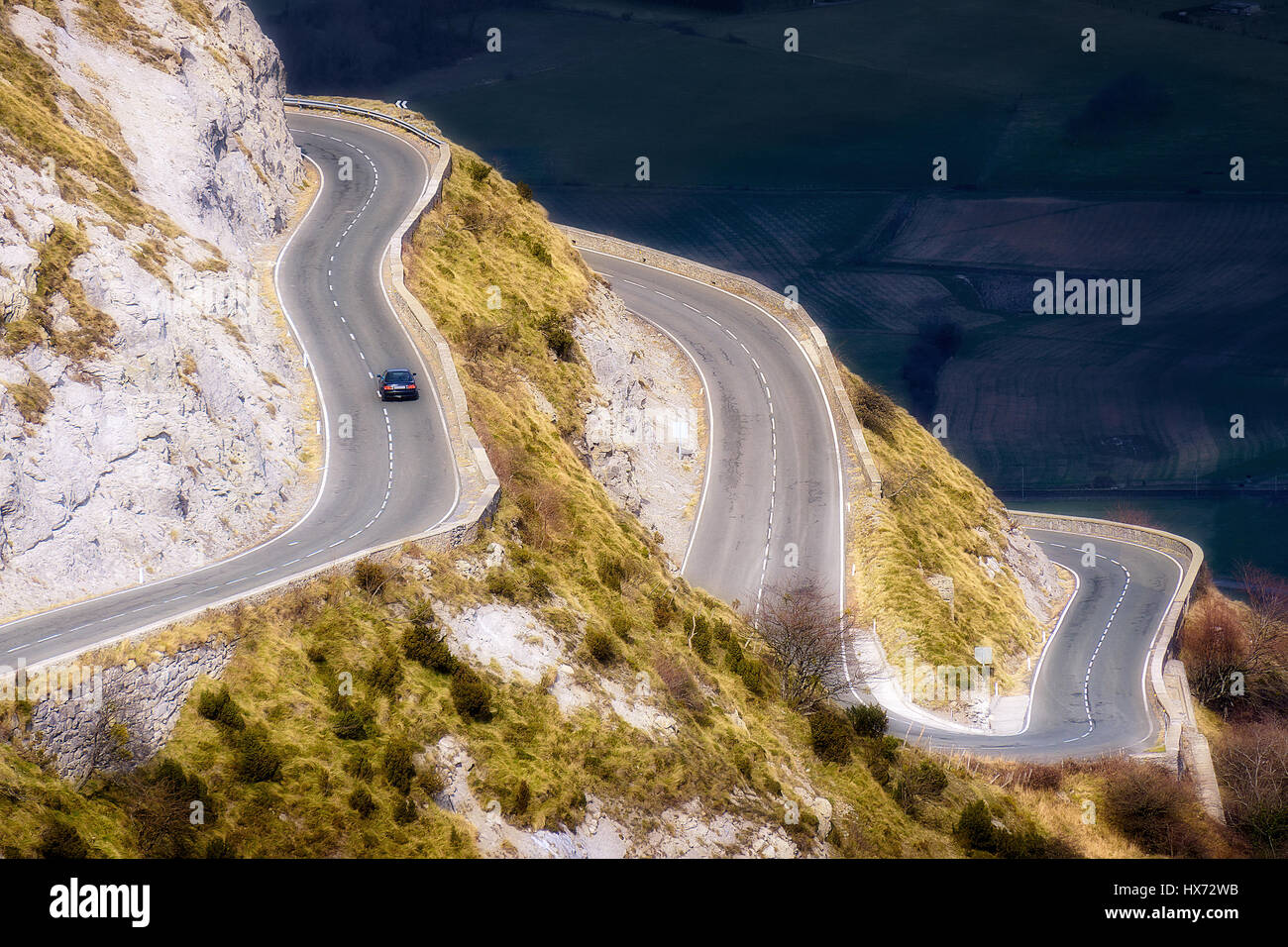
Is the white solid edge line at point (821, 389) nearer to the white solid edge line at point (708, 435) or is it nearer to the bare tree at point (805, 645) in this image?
the bare tree at point (805, 645)

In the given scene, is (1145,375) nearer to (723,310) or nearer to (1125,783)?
(723,310)

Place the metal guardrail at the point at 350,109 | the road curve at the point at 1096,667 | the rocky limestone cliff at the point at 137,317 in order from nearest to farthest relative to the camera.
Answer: the rocky limestone cliff at the point at 137,317 → the road curve at the point at 1096,667 → the metal guardrail at the point at 350,109

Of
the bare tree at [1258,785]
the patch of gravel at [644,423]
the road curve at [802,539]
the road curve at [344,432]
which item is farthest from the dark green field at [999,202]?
the road curve at [344,432]

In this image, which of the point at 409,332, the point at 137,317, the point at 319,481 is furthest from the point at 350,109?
the point at 319,481

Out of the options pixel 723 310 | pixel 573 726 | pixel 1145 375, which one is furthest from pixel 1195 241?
pixel 573 726

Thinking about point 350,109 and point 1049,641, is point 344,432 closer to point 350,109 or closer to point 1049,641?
point 1049,641
